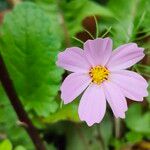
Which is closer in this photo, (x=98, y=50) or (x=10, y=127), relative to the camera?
(x=98, y=50)

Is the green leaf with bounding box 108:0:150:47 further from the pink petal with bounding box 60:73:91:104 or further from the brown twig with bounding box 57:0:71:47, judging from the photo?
the pink petal with bounding box 60:73:91:104

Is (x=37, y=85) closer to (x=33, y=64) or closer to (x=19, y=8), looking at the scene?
(x=33, y=64)

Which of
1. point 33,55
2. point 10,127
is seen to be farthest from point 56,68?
point 10,127

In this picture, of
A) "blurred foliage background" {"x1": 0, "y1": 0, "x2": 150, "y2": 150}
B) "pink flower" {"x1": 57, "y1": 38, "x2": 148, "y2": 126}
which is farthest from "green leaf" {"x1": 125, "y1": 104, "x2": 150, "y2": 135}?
"pink flower" {"x1": 57, "y1": 38, "x2": 148, "y2": 126}

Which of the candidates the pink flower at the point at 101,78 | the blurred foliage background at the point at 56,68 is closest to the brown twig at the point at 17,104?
the blurred foliage background at the point at 56,68

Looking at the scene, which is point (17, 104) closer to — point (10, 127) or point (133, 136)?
point (10, 127)
